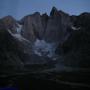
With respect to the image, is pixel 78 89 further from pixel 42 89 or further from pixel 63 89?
pixel 42 89

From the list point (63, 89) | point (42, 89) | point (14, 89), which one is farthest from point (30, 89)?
point (14, 89)

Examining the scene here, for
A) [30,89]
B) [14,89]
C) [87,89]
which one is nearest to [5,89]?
[14,89]

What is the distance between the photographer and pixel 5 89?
24047 mm

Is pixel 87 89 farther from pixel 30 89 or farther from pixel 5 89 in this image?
pixel 5 89

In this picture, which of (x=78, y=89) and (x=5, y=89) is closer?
(x=5, y=89)

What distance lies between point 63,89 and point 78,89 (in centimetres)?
296

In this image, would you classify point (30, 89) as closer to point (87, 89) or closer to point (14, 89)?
point (87, 89)

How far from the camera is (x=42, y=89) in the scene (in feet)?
149

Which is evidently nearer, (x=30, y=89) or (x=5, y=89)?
(x=5, y=89)

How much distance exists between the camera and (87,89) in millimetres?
44656

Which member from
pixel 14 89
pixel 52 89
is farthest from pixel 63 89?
pixel 14 89

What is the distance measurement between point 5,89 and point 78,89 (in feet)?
77.9

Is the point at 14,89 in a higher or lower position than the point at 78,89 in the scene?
higher

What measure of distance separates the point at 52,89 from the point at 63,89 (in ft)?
7.19
